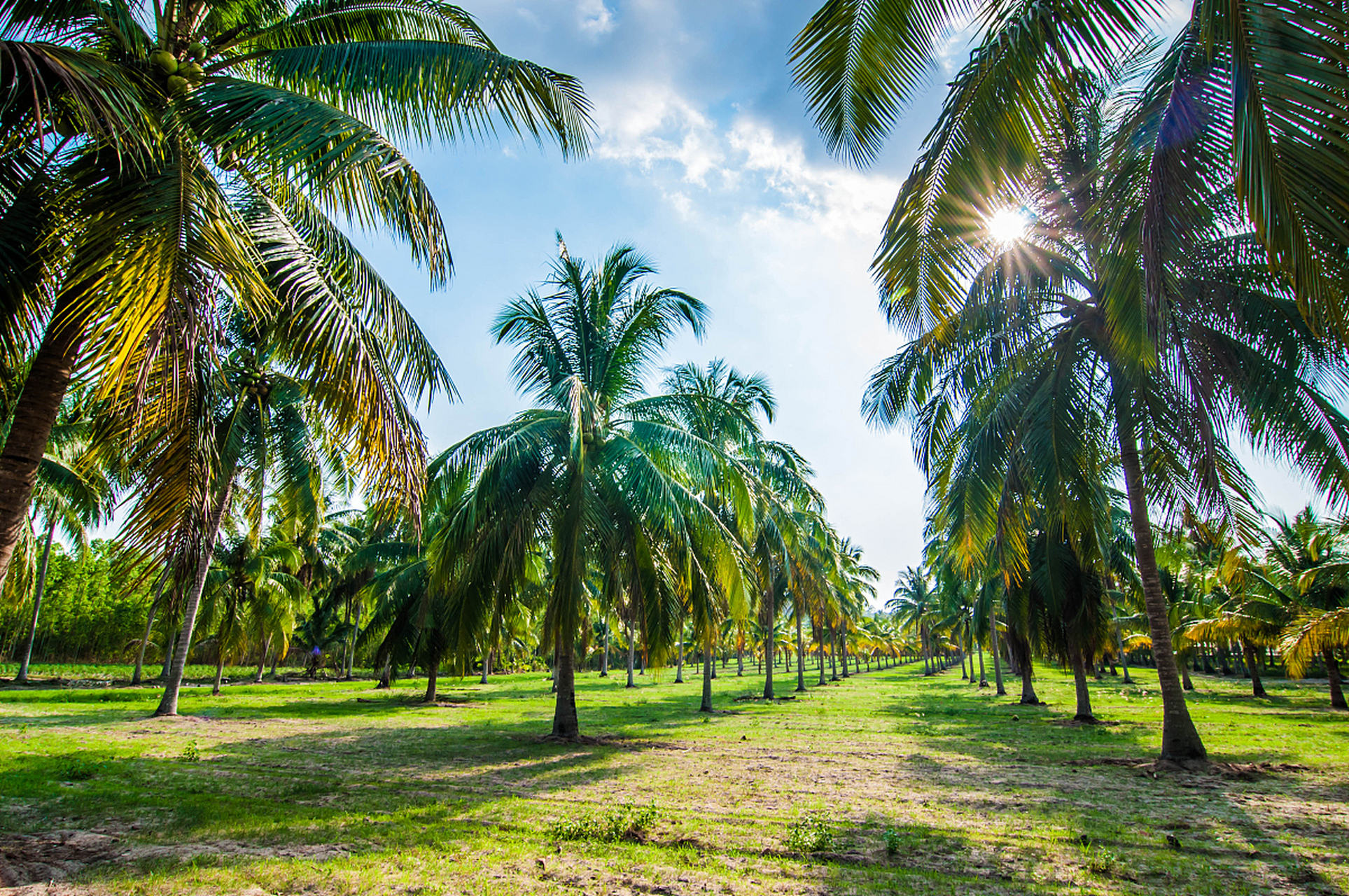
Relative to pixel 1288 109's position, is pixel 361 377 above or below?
below

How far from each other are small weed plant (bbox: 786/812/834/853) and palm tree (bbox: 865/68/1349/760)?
4821 mm

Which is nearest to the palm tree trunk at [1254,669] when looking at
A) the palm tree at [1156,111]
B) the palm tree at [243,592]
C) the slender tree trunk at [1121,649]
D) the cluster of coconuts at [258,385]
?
the slender tree trunk at [1121,649]

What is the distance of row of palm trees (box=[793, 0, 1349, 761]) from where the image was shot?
3.38m

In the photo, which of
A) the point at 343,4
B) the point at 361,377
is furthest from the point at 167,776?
the point at 343,4

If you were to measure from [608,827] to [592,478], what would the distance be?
716 cm

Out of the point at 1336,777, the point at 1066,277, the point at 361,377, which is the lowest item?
the point at 1336,777

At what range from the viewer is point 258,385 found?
44.1 ft

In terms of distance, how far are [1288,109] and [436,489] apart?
38.5 ft

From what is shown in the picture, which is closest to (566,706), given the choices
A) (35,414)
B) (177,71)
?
(35,414)

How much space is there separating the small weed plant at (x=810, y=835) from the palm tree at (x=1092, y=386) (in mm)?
4821

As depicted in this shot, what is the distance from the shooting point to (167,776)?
8445 mm

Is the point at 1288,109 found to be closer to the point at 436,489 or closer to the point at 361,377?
the point at 361,377

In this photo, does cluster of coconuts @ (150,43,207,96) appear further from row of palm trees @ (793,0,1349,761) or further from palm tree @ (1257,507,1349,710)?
palm tree @ (1257,507,1349,710)

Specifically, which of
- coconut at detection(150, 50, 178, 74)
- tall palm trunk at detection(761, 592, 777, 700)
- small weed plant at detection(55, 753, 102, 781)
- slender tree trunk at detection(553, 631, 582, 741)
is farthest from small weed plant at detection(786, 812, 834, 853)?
tall palm trunk at detection(761, 592, 777, 700)
